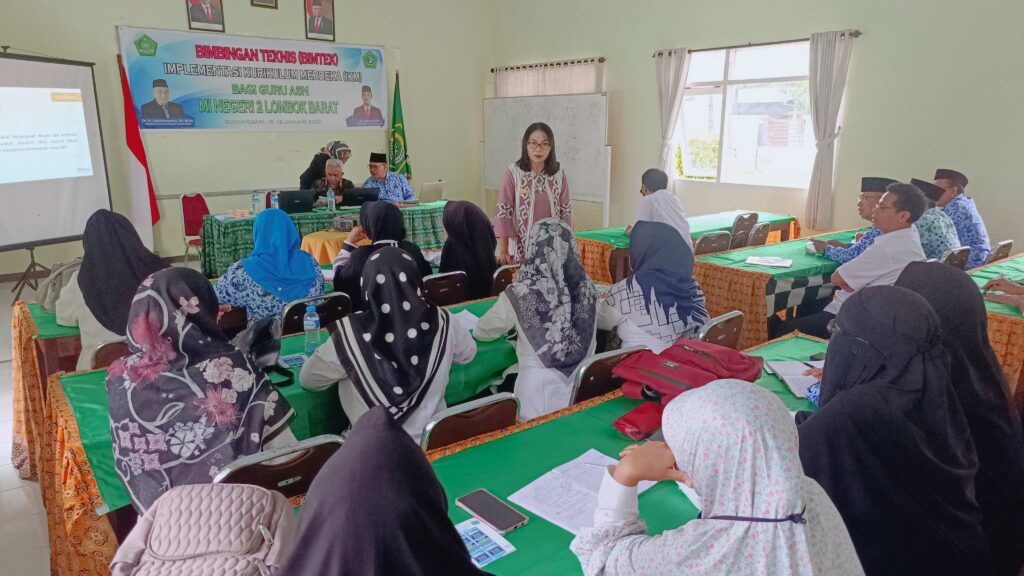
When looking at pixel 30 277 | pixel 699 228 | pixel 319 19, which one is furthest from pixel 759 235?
pixel 30 277

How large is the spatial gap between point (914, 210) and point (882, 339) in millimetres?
2222

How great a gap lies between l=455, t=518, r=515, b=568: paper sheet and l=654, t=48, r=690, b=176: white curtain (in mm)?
6595

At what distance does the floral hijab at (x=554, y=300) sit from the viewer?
8.15 feet

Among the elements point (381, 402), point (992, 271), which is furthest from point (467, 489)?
point (992, 271)

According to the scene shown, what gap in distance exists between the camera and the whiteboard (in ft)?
25.6

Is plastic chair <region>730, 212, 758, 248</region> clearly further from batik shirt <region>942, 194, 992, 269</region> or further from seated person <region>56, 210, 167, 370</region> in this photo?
seated person <region>56, 210, 167, 370</region>

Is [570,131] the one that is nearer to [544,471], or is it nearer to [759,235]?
[759,235]

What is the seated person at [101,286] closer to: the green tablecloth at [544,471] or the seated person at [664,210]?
the green tablecloth at [544,471]

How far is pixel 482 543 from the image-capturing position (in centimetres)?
137

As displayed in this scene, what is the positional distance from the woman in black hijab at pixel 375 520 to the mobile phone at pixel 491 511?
0.49m

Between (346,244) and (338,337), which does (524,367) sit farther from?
(346,244)

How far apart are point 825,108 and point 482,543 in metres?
6.13

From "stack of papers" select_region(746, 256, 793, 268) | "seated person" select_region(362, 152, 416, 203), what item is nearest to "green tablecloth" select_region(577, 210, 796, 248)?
"stack of papers" select_region(746, 256, 793, 268)

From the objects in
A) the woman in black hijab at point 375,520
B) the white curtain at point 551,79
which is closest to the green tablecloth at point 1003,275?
the woman in black hijab at point 375,520
